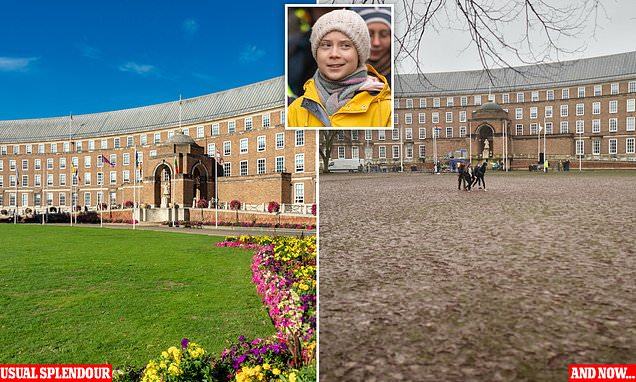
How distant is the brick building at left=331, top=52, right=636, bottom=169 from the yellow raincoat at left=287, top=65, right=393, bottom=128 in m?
0.10

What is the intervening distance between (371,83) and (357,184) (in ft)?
2.12

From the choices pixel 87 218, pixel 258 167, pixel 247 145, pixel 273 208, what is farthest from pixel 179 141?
pixel 273 208

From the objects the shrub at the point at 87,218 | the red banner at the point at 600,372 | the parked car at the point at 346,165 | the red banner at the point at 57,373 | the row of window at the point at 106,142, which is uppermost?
the row of window at the point at 106,142

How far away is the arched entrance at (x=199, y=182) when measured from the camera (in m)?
34.0

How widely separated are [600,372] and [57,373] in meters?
4.14

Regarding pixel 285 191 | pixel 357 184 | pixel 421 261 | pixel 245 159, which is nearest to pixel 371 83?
pixel 357 184

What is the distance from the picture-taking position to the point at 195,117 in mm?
48000

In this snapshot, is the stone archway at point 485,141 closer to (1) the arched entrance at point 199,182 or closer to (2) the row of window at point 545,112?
(2) the row of window at point 545,112

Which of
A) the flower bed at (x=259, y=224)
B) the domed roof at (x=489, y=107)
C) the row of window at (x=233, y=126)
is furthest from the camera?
the row of window at (x=233, y=126)

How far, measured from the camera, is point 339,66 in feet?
9.46

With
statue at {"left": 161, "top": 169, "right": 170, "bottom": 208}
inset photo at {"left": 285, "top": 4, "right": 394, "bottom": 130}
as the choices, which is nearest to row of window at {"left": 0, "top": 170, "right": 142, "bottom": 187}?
statue at {"left": 161, "top": 169, "right": 170, "bottom": 208}

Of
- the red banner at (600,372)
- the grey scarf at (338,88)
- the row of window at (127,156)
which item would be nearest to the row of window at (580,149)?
the grey scarf at (338,88)

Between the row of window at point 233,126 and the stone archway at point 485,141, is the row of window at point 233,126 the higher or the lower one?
the higher one

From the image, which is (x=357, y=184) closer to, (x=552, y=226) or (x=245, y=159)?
(x=552, y=226)
